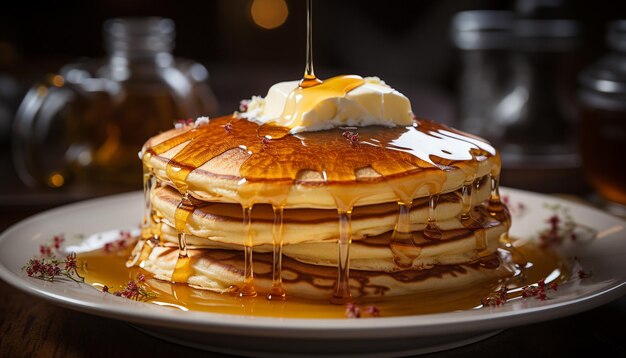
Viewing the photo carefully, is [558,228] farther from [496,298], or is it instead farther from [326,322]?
[326,322]

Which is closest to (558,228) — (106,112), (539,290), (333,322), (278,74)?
(539,290)

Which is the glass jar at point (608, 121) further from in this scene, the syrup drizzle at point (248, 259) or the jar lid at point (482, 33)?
the syrup drizzle at point (248, 259)

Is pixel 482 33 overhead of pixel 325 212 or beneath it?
beneath

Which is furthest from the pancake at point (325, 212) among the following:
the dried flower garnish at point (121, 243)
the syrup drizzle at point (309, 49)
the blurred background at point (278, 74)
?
the blurred background at point (278, 74)

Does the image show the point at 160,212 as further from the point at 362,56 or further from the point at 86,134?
the point at 362,56

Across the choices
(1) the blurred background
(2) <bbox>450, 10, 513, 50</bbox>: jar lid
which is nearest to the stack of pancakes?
(1) the blurred background

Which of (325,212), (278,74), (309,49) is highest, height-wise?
(309,49)

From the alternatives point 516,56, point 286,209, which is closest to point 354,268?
point 286,209
